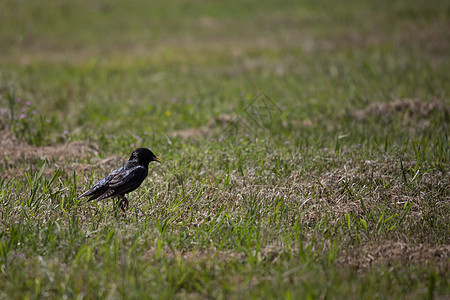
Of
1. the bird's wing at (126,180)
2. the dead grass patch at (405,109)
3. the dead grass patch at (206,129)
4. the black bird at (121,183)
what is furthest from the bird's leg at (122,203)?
the dead grass patch at (405,109)

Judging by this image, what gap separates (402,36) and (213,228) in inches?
557

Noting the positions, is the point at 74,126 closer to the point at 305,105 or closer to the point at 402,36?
the point at 305,105

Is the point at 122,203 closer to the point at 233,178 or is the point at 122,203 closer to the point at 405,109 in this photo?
the point at 233,178

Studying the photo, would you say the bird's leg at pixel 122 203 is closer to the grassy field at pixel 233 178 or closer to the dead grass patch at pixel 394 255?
the grassy field at pixel 233 178

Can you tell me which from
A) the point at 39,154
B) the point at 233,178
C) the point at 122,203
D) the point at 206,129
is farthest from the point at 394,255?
the point at 39,154

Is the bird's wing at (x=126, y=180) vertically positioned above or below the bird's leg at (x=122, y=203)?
above

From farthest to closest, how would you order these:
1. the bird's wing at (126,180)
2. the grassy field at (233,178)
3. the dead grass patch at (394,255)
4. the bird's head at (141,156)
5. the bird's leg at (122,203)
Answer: the bird's head at (141,156), the bird's leg at (122,203), the bird's wing at (126,180), the dead grass patch at (394,255), the grassy field at (233,178)

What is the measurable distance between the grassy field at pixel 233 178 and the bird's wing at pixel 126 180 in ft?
0.95

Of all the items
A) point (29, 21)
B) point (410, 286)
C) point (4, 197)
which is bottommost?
point (410, 286)

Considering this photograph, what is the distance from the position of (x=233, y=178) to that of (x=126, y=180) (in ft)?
4.63

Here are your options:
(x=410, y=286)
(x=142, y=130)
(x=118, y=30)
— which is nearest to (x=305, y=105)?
(x=142, y=130)

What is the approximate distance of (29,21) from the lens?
2070cm

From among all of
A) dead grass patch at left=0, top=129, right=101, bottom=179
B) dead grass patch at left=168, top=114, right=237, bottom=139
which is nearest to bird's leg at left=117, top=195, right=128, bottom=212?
dead grass patch at left=0, top=129, right=101, bottom=179

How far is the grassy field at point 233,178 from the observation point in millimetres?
3324
